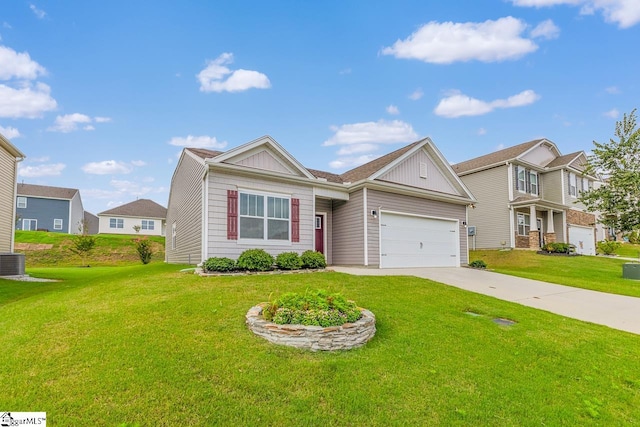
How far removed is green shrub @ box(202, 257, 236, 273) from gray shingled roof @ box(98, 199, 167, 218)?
1276 inches

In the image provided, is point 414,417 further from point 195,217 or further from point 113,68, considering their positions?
point 113,68

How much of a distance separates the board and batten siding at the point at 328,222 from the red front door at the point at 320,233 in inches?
7.1

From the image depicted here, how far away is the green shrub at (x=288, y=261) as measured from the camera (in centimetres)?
1105

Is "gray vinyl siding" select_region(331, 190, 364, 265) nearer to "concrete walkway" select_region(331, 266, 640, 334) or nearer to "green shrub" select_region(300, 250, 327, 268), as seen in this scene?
"green shrub" select_region(300, 250, 327, 268)

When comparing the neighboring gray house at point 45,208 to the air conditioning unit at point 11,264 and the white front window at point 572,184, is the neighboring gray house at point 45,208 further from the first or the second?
the white front window at point 572,184

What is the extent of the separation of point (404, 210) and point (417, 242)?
1.67 meters

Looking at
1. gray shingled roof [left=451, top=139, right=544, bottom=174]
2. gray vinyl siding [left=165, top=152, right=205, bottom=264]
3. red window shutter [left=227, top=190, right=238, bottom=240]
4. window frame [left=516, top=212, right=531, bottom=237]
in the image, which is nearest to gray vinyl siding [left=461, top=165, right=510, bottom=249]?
gray shingled roof [left=451, top=139, right=544, bottom=174]

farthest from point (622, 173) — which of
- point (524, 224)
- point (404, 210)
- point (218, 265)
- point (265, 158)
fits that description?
point (218, 265)

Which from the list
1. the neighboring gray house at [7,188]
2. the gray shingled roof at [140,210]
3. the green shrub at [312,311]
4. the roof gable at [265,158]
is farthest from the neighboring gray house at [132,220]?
the green shrub at [312,311]

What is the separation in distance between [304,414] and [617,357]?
5.25 m

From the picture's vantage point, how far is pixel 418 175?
1592 centimetres

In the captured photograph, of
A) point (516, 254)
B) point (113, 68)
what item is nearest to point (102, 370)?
point (113, 68)

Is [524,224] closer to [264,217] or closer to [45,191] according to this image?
[264,217]

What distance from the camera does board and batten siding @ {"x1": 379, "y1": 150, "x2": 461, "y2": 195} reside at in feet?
49.6
